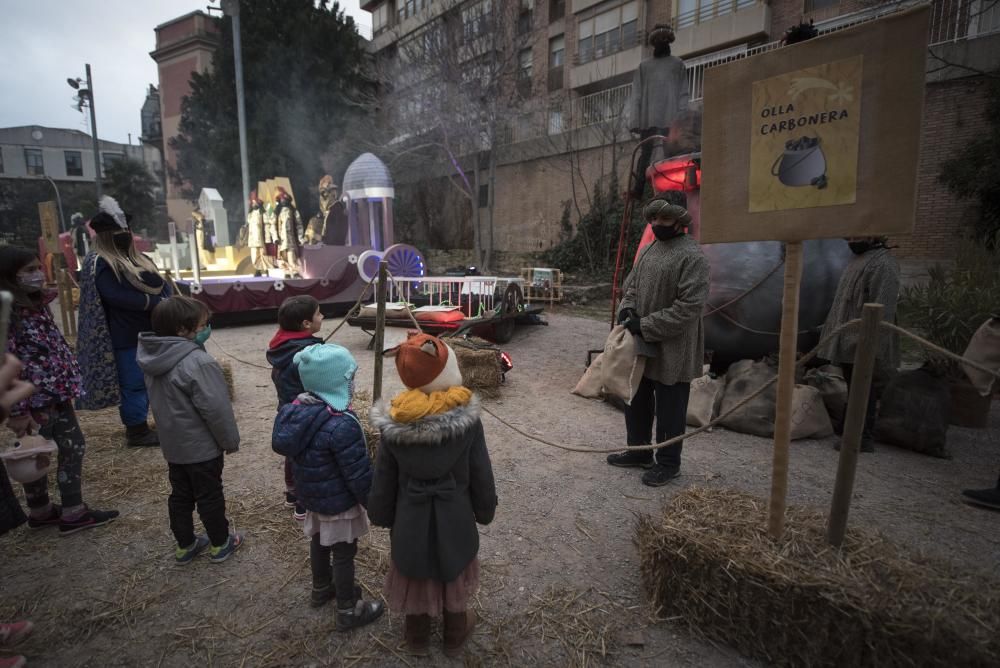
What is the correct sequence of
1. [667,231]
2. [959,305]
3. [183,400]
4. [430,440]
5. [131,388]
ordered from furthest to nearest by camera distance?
[959,305] < [131,388] < [667,231] < [183,400] < [430,440]

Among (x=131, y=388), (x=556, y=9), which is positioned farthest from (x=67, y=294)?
(x=556, y=9)

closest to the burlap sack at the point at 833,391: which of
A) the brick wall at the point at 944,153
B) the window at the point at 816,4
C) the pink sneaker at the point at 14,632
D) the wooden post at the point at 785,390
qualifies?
the wooden post at the point at 785,390

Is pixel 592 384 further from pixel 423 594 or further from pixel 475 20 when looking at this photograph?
pixel 475 20

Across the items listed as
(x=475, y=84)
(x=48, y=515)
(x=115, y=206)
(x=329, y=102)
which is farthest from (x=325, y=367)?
(x=329, y=102)

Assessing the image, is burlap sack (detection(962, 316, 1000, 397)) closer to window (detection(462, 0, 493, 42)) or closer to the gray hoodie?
the gray hoodie

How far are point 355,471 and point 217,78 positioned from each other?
27.7 metres

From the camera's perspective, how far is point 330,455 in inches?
82.2

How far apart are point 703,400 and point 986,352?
1980 millimetres

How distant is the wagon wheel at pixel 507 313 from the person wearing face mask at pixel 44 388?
19.4 ft

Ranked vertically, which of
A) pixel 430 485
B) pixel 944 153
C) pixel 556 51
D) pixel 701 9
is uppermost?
pixel 556 51

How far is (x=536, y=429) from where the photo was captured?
185 inches

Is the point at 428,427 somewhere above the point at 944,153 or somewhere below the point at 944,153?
below

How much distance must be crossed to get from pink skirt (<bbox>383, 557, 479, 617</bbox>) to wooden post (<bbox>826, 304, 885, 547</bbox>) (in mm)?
1498

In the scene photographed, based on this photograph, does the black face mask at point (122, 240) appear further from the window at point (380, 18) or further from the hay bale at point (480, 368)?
the window at point (380, 18)
